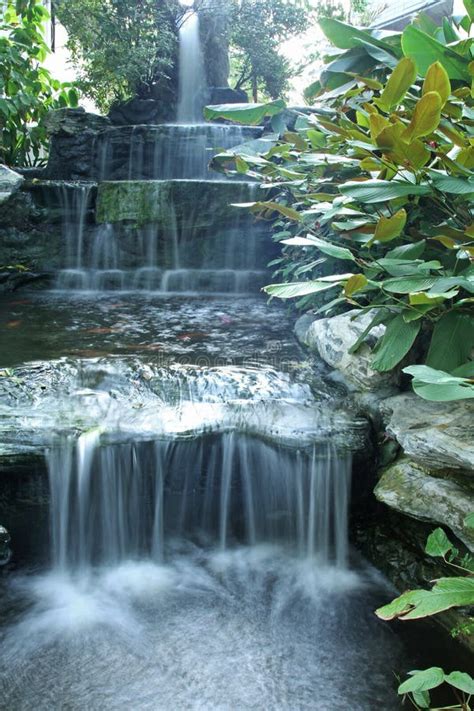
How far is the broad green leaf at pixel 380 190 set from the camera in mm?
2342

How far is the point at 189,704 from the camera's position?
2289mm

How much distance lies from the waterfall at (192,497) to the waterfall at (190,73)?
10913 mm

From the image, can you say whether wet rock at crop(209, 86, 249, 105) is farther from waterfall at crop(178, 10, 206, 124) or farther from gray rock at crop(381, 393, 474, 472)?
gray rock at crop(381, 393, 474, 472)

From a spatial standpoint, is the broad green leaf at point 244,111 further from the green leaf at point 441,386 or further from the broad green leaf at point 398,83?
the green leaf at point 441,386

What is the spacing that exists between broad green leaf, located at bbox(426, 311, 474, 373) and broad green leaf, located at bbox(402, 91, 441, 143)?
812 millimetres

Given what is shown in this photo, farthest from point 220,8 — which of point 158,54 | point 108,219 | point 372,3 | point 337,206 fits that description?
point 337,206

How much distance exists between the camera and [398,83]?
236 centimetres

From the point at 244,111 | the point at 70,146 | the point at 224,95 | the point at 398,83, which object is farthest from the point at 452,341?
the point at 224,95

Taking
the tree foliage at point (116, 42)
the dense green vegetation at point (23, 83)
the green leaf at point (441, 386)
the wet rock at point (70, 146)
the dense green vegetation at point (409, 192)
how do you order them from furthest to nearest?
the tree foliage at point (116, 42) < the wet rock at point (70, 146) < the dense green vegetation at point (23, 83) < the dense green vegetation at point (409, 192) < the green leaf at point (441, 386)

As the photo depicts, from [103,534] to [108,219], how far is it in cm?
497

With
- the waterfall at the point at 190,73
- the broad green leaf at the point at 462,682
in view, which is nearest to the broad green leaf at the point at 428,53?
the broad green leaf at the point at 462,682

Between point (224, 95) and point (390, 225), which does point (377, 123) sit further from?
point (224, 95)

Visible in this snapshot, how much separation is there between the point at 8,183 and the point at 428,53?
5.69 m

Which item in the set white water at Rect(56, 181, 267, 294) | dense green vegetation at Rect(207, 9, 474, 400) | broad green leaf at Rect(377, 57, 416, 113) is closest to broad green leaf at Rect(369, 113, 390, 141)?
dense green vegetation at Rect(207, 9, 474, 400)
